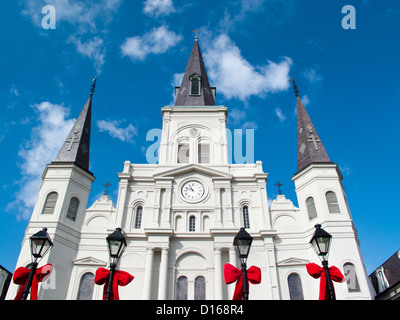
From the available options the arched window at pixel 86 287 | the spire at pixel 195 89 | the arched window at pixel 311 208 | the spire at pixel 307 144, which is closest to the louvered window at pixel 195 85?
the spire at pixel 195 89

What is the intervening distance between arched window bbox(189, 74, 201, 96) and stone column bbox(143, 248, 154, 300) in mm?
17424

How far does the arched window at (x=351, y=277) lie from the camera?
712 inches

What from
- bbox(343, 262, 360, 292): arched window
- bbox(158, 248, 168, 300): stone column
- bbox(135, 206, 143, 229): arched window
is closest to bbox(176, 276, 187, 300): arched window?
bbox(158, 248, 168, 300): stone column

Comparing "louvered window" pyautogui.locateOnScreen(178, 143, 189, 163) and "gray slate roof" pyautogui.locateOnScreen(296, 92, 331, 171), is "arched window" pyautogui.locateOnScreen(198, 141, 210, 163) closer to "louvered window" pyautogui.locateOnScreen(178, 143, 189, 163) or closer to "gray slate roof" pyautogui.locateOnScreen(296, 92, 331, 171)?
"louvered window" pyautogui.locateOnScreen(178, 143, 189, 163)

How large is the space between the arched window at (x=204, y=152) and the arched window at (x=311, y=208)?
8484 millimetres

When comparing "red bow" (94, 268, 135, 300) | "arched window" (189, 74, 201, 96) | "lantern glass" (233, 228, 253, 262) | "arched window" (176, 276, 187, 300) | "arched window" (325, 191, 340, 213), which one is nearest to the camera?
"lantern glass" (233, 228, 253, 262)

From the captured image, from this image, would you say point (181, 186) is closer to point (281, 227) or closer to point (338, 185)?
point (281, 227)

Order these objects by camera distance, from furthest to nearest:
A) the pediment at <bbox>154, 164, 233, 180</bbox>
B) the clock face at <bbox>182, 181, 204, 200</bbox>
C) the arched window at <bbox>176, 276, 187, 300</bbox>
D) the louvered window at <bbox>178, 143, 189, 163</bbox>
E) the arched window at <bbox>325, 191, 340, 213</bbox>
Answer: the louvered window at <bbox>178, 143, 189, 163</bbox> < the pediment at <bbox>154, 164, 233, 180</bbox> < the clock face at <bbox>182, 181, 204, 200</bbox> < the arched window at <bbox>325, 191, 340, 213</bbox> < the arched window at <bbox>176, 276, 187, 300</bbox>

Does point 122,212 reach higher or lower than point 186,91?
lower

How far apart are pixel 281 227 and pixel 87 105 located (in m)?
18.7

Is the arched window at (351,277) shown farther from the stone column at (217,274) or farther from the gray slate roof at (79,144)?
the gray slate roof at (79,144)

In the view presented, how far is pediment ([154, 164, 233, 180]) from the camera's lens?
23.9 metres
